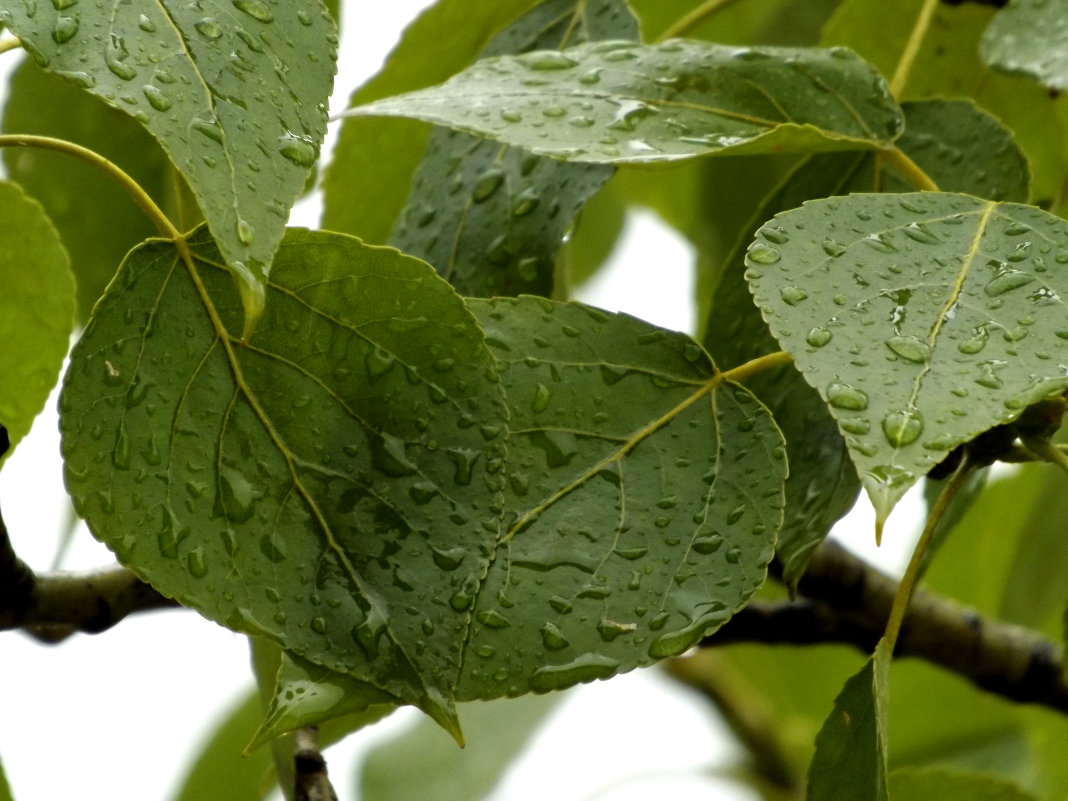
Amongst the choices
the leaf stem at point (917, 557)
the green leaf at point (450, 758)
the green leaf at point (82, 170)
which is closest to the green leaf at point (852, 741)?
the leaf stem at point (917, 557)

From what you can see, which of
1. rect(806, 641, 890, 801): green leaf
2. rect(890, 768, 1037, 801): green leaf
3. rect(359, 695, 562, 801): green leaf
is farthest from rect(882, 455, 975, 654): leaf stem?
rect(359, 695, 562, 801): green leaf

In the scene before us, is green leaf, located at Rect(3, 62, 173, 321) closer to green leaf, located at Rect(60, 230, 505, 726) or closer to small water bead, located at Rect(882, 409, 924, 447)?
green leaf, located at Rect(60, 230, 505, 726)

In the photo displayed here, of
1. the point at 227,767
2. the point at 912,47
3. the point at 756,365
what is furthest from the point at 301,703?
the point at 227,767

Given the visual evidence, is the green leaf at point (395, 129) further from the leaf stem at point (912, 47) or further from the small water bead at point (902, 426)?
the small water bead at point (902, 426)

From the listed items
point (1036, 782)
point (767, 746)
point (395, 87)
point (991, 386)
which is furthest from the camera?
point (767, 746)

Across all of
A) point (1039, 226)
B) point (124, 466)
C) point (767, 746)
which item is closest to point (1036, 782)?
point (767, 746)

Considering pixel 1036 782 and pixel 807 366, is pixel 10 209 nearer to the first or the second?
pixel 807 366
